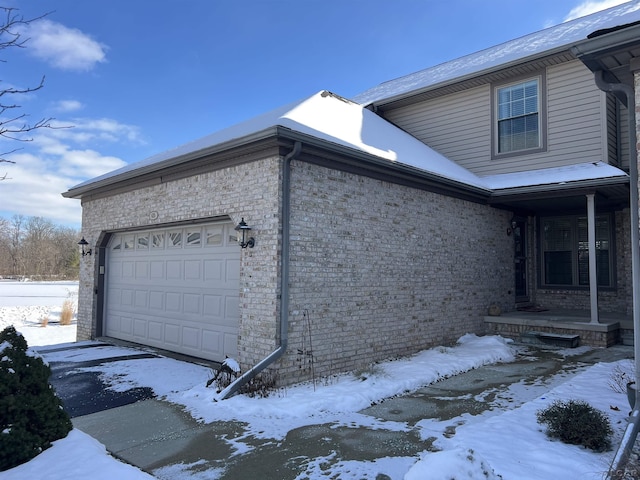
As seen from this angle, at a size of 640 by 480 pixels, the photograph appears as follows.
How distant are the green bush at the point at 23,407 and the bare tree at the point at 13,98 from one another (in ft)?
5.62

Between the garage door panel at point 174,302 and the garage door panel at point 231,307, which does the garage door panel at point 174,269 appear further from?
the garage door panel at point 231,307

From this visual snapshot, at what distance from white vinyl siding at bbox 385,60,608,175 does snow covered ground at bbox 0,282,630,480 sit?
189 inches

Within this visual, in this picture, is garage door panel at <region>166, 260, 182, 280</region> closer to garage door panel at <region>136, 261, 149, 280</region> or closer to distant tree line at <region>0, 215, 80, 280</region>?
garage door panel at <region>136, 261, 149, 280</region>

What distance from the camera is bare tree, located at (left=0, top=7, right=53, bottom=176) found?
3.94 metres

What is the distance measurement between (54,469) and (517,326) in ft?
30.8

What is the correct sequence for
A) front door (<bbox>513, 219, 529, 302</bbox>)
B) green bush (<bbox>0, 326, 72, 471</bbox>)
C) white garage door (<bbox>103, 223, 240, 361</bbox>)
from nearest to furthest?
green bush (<bbox>0, 326, 72, 471</bbox>), white garage door (<bbox>103, 223, 240, 361</bbox>), front door (<bbox>513, 219, 529, 302</bbox>)

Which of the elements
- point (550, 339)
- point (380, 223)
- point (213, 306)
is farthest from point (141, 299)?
point (550, 339)

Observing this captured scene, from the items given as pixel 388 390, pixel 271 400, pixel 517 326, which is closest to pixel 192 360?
pixel 271 400

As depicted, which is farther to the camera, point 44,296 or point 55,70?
point 44,296

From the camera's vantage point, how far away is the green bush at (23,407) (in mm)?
3637

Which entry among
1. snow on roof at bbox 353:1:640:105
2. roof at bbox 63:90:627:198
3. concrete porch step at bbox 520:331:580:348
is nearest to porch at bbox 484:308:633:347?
concrete porch step at bbox 520:331:580:348

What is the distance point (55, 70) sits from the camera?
18.0 ft

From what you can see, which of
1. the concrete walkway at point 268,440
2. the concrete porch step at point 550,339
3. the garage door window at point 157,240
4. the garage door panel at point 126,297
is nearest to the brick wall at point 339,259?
the garage door window at point 157,240

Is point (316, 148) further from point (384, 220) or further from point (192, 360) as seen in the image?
point (192, 360)
